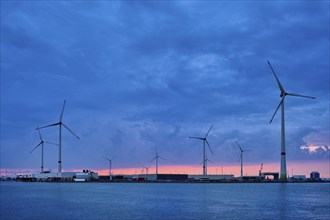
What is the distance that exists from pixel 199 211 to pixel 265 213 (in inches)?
509

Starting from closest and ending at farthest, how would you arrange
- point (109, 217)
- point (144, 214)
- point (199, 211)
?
point (109, 217), point (144, 214), point (199, 211)

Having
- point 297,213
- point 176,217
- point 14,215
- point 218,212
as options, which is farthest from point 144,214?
point 297,213

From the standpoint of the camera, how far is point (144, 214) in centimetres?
8181

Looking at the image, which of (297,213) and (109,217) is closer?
(109,217)

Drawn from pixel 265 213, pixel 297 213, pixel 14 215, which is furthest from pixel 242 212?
pixel 14 215

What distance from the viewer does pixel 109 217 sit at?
76.4 m

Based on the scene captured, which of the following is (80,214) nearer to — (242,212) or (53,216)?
(53,216)

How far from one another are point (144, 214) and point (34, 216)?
19.7m

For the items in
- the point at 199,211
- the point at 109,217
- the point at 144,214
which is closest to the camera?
the point at 109,217

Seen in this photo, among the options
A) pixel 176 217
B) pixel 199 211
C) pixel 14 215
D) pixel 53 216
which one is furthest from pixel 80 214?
pixel 199 211

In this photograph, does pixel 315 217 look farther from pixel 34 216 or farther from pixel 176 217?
pixel 34 216

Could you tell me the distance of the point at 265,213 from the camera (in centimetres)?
8550

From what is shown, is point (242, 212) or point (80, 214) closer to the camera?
point (80, 214)

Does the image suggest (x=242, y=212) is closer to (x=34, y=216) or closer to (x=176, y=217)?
(x=176, y=217)
